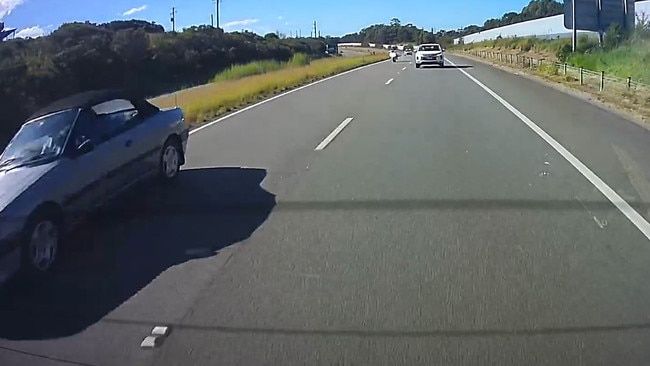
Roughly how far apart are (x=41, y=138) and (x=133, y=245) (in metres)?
1.67

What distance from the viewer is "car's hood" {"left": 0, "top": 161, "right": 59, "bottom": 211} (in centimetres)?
638

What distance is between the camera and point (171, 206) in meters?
8.96

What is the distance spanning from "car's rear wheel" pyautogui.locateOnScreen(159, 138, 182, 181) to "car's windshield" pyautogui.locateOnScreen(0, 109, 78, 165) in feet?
6.45

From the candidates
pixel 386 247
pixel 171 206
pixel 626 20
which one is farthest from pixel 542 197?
pixel 626 20

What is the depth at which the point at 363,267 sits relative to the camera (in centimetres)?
634

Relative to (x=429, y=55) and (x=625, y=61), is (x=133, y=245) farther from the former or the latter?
(x=429, y=55)

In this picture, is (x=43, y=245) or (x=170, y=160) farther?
(x=170, y=160)

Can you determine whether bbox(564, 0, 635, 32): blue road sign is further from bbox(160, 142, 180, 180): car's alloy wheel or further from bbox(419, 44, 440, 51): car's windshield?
bbox(160, 142, 180, 180): car's alloy wheel

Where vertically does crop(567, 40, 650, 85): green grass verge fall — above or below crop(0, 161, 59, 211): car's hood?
above

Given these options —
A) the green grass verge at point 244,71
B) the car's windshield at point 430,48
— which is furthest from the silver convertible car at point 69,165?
the car's windshield at point 430,48

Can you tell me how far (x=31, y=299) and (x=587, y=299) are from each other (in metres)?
4.38

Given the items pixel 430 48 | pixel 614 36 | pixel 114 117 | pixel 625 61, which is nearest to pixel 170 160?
pixel 114 117

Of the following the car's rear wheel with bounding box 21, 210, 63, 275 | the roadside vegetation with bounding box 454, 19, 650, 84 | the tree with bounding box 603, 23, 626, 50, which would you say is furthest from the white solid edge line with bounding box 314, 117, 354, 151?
Answer: the tree with bounding box 603, 23, 626, 50

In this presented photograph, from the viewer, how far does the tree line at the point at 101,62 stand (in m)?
26.9
